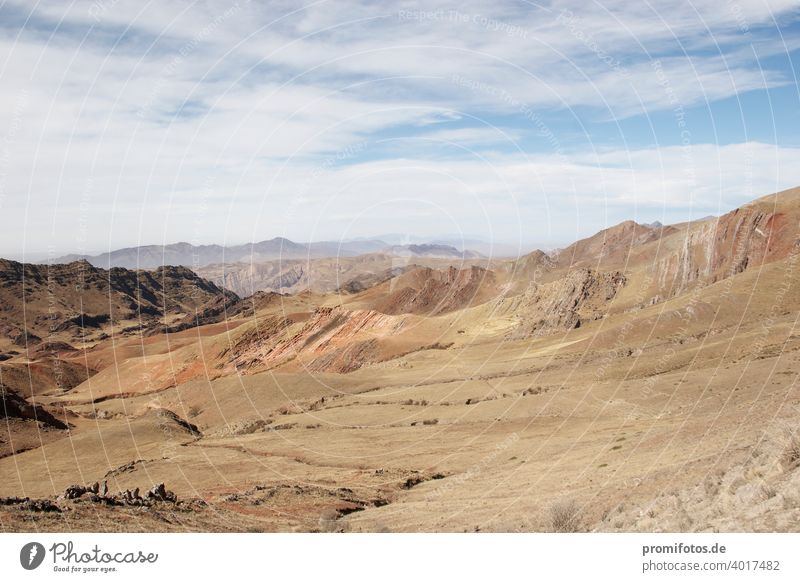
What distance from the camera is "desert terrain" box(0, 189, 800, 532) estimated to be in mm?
23000

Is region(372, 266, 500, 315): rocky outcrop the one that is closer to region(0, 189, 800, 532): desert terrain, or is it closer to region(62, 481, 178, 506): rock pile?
region(0, 189, 800, 532): desert terrain

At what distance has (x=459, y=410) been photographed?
53469mm

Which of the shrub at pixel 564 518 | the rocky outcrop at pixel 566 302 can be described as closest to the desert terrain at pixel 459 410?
the shrub at pixel 564 518

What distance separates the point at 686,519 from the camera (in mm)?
17578

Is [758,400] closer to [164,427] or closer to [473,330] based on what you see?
[164,427]

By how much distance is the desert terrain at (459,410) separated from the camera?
2300 centimetres

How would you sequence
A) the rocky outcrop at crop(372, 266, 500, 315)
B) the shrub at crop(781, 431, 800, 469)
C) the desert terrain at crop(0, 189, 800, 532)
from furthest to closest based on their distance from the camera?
the rocky outcrop at crop(372, 266, 500, 315)
the desert terrain at crop(0, 189, 800, 532)
the shrub at crop(781, 431, 800, 469)

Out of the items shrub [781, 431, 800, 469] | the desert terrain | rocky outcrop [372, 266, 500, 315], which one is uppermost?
→ rocky outcrop [372, 266, 500, 315]

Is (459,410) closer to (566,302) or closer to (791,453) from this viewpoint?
(791,453)

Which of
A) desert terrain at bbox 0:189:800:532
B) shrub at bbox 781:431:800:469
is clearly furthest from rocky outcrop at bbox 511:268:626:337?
shrub at bbox 781:431:800:469

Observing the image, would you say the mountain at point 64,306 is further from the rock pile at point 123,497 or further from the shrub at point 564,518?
the shrub at point 564,518

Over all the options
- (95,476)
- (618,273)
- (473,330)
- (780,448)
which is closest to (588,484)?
(780,448)

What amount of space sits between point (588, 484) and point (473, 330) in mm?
75649
